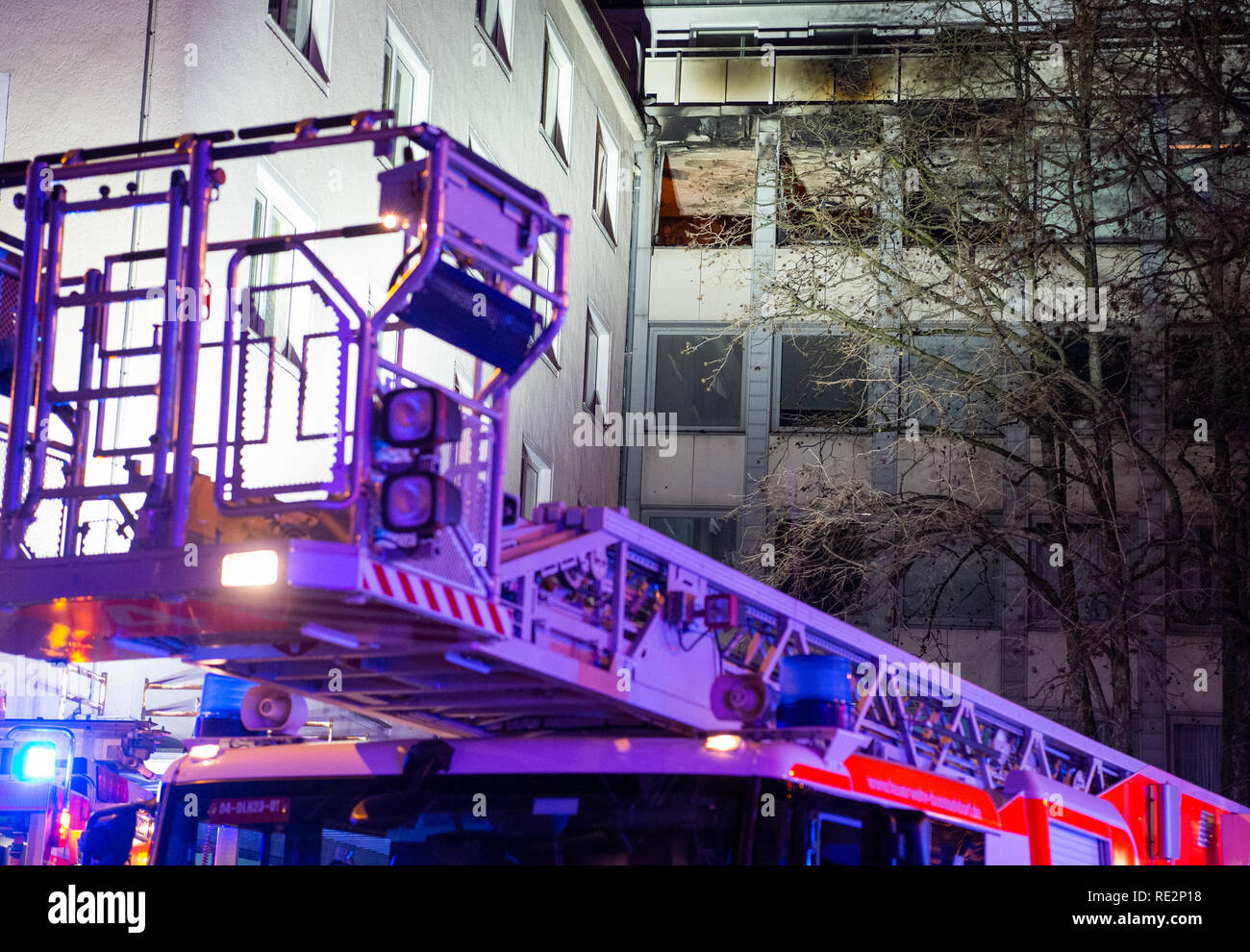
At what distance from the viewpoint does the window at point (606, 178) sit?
78.1 feet

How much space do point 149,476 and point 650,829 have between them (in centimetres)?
239

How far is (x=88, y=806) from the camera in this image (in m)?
10.3

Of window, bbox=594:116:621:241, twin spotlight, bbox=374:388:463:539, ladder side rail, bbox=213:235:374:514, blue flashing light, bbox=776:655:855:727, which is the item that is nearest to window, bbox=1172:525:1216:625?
window, bbox=594:116:621:241

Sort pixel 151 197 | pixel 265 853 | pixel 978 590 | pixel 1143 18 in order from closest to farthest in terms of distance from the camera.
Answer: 1. pixel 151 197
2. pixel 265 853
3. pixel 1143 18
4. pixel 978 590

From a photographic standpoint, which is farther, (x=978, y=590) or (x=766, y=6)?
(x=766, y=6)

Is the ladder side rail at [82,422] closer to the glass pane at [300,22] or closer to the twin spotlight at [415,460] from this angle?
the twin spotlight at [415,460]

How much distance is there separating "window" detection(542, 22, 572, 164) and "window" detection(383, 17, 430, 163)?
4206 mm

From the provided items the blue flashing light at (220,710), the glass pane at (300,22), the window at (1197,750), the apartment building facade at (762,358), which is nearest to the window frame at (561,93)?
the apartment building facade at (762,358)

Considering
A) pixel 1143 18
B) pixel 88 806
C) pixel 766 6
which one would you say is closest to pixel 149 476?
pixel 88 806

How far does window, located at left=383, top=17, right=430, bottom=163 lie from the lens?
16234 mm

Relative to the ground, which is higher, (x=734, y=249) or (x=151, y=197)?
(x=734, y=249)

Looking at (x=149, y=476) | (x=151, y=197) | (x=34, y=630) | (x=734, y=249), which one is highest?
Answer: (x=734, y=249)

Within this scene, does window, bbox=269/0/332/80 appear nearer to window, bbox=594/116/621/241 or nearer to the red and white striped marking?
window, bbox=594/116/621/241
